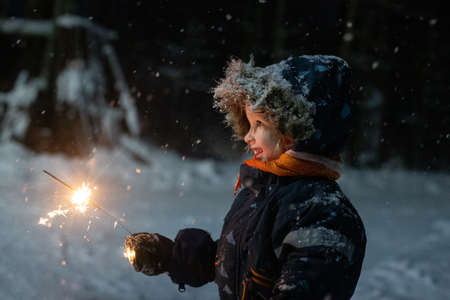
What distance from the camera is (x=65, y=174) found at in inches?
235

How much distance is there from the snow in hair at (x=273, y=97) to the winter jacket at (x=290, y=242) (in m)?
0.20

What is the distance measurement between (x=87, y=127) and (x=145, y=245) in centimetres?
568

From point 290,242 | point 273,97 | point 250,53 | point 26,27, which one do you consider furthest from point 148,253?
point 26,27

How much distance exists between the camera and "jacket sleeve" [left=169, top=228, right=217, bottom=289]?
171 cm

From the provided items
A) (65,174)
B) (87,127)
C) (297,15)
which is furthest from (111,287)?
(297,15)

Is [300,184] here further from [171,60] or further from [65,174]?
[171,60]

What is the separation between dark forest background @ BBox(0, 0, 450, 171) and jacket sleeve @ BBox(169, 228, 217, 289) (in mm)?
5249

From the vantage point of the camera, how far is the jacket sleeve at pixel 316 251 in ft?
3.89

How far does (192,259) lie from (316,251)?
70 cm

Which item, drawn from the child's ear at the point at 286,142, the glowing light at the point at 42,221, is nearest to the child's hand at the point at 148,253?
the child's ear at the point at 286,142

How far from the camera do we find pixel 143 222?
450cm

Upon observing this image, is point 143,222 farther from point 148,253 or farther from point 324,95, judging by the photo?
point 324,95

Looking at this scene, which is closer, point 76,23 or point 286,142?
point 286,142

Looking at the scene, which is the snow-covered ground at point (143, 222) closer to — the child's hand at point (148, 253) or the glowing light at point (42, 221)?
the glowing light at point (42, 221)
